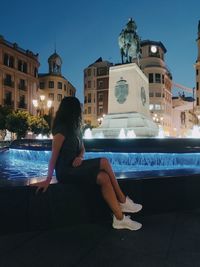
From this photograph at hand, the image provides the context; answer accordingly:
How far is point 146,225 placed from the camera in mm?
3750

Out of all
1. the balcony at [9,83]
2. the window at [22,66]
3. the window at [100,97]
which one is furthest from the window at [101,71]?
the balcony at [9,83]

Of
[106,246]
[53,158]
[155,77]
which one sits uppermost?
[155,77]

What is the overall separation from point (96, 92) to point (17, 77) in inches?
1410

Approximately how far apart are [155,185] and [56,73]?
239 feet

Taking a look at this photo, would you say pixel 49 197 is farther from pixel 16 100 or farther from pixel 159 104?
pixel 159 104

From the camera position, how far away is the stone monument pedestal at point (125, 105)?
16.3m

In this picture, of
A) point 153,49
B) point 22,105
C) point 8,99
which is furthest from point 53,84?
point 153,49

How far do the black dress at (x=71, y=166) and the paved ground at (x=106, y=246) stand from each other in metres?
0.64

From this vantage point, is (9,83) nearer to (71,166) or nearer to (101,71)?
(101,71)

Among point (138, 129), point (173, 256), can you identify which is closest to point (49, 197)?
point (173, 256)

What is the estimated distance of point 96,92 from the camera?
83625 mm

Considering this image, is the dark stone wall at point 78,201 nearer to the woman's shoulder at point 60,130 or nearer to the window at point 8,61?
the woman's shoulder at point 60,130

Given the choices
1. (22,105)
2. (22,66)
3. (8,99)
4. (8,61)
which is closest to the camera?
(8,99)

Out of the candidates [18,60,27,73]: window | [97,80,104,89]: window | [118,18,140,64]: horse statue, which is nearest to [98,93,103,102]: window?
[97,80,104,89]: window
